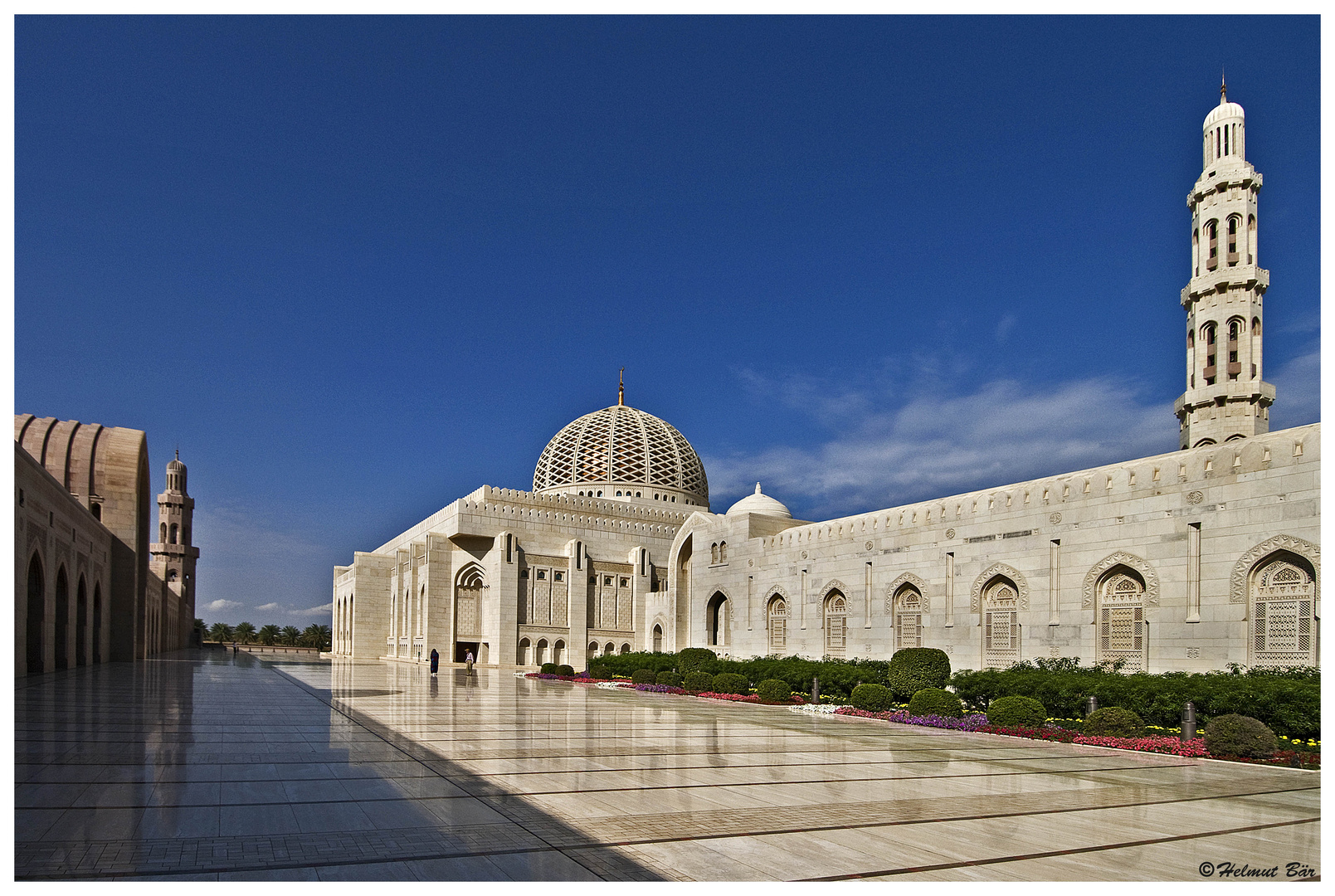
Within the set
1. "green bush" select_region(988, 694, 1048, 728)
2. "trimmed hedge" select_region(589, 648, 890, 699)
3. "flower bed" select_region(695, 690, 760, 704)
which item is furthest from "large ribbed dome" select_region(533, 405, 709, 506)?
"green bush" select_region(988, 694, 1048, 728)

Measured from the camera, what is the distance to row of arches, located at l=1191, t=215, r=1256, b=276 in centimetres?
2355

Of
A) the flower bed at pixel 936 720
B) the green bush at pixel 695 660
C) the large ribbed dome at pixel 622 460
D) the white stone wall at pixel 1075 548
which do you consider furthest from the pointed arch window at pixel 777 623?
the large ribbed dome at pixel 622 460

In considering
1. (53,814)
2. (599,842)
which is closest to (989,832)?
(599,842)

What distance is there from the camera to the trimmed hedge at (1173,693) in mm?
11242

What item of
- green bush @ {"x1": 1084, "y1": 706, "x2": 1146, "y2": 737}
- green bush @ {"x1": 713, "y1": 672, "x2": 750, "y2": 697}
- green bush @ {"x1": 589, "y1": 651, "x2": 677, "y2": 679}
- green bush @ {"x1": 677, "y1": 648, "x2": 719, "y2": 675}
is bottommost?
green bush @ {"x1": 589, "y1": 651, "x2": 677, "y2": 679}

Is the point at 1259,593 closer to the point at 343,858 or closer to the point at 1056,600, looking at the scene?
the point at 1056,600

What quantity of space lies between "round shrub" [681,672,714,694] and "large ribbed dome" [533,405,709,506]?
80.2 ft

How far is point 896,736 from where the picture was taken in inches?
477

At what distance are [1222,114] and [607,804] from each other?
2625cm

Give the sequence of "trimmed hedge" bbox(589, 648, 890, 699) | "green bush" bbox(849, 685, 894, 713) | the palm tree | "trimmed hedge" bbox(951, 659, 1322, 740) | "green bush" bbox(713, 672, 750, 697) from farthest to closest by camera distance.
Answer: the palm tree → "green bush" bbox(713, 672, 750, 697) → "trimmed hedge" bbox(589, 648, 890, 699) → "green bush" bbox(849, 685, 894, 713) → "trimmed hedge" bbox(951, 659, 1322, 740)

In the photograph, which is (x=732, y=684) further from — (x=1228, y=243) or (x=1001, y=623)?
(x=1228, y=243)

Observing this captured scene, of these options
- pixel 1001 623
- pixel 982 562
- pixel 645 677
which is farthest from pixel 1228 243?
pixel 645 677

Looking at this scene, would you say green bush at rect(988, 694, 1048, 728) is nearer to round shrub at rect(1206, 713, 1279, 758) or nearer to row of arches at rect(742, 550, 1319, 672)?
Result: round shrub at rect(1206, 713, 1279, 758)

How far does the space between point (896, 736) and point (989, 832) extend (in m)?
6.36
